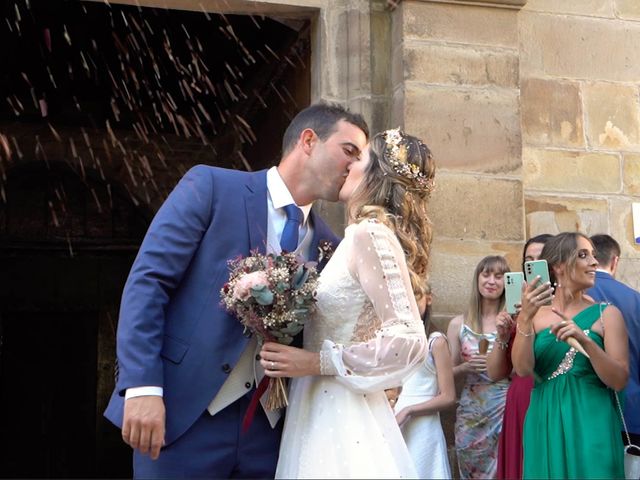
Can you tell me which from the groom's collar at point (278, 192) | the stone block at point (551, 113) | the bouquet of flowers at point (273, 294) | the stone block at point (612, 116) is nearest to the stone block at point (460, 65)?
the stone block at point (551, 113)

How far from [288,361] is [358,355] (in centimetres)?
21

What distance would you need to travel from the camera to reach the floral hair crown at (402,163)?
341 centimetres

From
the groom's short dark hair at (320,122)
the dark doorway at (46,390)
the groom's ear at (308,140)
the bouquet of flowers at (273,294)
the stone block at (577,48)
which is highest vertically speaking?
the stone block at (577,48)

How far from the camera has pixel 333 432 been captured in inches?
123

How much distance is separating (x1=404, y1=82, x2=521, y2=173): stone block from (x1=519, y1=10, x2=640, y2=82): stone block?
19.2 inches

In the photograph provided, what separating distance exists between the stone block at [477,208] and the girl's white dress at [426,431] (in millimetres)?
541

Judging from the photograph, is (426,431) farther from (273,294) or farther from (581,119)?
(273,294)

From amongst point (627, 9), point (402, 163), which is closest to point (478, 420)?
point (402, 163)

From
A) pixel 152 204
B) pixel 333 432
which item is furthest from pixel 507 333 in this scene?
pixel 152 204

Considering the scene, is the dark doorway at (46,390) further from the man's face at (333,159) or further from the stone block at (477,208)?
the man's face at (333,159)

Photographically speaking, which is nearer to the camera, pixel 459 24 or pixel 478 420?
pixel 478 420

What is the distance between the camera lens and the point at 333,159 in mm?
3688

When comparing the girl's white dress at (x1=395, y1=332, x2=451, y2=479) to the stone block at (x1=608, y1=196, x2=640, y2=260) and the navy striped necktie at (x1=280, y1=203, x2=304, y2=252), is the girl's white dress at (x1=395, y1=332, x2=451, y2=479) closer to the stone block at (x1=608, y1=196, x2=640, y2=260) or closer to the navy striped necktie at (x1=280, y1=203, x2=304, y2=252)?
the stone block at (x1=608, y1=196, x2=640, y2=260)

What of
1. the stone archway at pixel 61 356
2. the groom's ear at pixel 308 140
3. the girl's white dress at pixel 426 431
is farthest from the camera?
the stone archway at pixel 61 356
